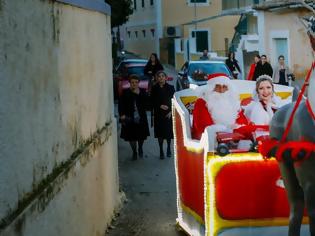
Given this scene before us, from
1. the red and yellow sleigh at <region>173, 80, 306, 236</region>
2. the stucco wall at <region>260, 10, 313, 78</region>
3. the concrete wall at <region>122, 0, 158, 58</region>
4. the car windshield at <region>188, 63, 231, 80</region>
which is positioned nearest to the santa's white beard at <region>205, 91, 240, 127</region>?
the red and yellow sleigh at <region>173, 80, 306, 236</region>

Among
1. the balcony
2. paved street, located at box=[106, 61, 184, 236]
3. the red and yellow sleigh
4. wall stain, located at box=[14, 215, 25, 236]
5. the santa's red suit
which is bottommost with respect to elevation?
paved street, located at box=[106, 61, 184, 236]

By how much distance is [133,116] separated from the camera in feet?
45.9

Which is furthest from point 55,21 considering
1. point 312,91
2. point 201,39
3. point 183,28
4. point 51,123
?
point 183,28

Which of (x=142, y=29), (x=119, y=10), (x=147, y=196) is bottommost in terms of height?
(x=147, y=196)

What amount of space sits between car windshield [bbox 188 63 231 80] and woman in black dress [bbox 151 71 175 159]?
32.0 ft

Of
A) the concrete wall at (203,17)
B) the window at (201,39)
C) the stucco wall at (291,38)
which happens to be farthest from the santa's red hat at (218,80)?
the concrete wall at (203,17)

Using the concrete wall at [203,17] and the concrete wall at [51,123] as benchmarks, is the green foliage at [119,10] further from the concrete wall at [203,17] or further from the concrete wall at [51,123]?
the concrete wall at [51,123]

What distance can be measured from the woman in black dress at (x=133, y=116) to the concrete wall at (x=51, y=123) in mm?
4822

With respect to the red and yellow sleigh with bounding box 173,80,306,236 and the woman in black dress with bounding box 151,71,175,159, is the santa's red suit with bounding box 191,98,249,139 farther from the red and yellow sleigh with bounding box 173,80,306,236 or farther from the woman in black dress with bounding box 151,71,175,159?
the woman in black dress with bounding box 151,71,175,159

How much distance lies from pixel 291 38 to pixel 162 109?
1716 cm

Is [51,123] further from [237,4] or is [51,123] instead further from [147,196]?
[237,4]

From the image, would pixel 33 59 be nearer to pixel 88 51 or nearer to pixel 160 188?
pixel 88 51

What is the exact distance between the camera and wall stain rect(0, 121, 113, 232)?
4484 mm

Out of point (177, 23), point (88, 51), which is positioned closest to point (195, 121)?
point (88, 51)
